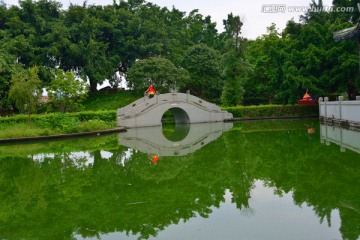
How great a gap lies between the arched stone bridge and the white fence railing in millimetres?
7621

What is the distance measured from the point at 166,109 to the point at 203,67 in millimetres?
9484

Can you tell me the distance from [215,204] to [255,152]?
5551 millimetres

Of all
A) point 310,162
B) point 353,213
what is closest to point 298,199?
point 353,213

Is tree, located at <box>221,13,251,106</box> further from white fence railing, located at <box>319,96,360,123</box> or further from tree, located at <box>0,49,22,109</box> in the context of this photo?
tree, located at <box>0,49,22,109</box>

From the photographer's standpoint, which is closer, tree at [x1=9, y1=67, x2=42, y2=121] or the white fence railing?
the white fence railing

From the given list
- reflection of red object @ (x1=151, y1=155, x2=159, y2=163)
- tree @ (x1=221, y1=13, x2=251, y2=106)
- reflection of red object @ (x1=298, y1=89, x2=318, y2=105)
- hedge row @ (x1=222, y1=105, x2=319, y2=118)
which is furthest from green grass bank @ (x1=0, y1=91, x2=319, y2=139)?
reflection of red object @ (x1=151, y1=155, x2=159, y2=163)

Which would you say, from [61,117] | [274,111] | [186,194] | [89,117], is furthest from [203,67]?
[186,194]

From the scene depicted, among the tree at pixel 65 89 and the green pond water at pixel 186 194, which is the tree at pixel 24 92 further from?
the green pond water at pixel 186 194

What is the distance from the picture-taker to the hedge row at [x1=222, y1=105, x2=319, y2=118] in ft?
95.2

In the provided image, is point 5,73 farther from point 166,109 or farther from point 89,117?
point 166,109

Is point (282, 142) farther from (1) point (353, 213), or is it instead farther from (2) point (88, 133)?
(2) point (88, 133)

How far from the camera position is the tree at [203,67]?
34656mm

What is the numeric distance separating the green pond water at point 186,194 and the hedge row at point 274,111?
1738cm

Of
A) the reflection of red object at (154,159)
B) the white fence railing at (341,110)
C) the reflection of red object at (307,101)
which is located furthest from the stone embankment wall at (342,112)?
the reflection of red object at (154,159)
